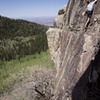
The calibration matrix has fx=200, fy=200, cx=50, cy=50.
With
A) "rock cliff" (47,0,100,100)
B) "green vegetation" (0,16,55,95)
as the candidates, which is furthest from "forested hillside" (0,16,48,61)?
"rock cliff" (47,0,100,100)

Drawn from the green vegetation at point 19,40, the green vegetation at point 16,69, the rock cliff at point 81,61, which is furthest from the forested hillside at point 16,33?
the rock cliff at point 81,61

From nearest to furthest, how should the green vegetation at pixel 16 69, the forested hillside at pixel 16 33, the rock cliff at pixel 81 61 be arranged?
the rock cliff at pixel 81 61 → the green vegetation at pixel 16 69 → the forested hillside at pixel 16 33

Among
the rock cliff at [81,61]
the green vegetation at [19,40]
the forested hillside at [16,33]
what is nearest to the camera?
the rock cliff at [81,61]

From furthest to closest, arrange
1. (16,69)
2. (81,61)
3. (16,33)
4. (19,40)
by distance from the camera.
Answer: (16,33)
(19,40)
(16,69)
(81,61)

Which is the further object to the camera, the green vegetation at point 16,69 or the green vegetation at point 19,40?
the green vegetation at point 19,40

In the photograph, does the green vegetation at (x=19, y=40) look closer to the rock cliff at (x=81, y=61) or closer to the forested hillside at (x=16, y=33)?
the forested hillside at (x=16, y=33)

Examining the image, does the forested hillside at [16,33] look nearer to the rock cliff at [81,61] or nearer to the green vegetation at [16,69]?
the green vegetation at [16,69]

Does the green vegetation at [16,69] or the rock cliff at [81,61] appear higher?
the rock cliff at [81,61]

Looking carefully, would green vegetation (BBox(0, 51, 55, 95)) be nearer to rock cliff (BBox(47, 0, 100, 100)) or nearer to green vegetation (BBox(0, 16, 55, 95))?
green vegetation (BBox(0, 16, 55, 95))

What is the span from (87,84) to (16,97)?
13.6 metres

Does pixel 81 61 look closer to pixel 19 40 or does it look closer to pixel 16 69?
pixel 16 69

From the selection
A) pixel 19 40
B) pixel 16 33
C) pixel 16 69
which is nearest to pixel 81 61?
pixel 16 69

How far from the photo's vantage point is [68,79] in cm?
1234

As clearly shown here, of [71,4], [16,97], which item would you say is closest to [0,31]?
[16,97]
